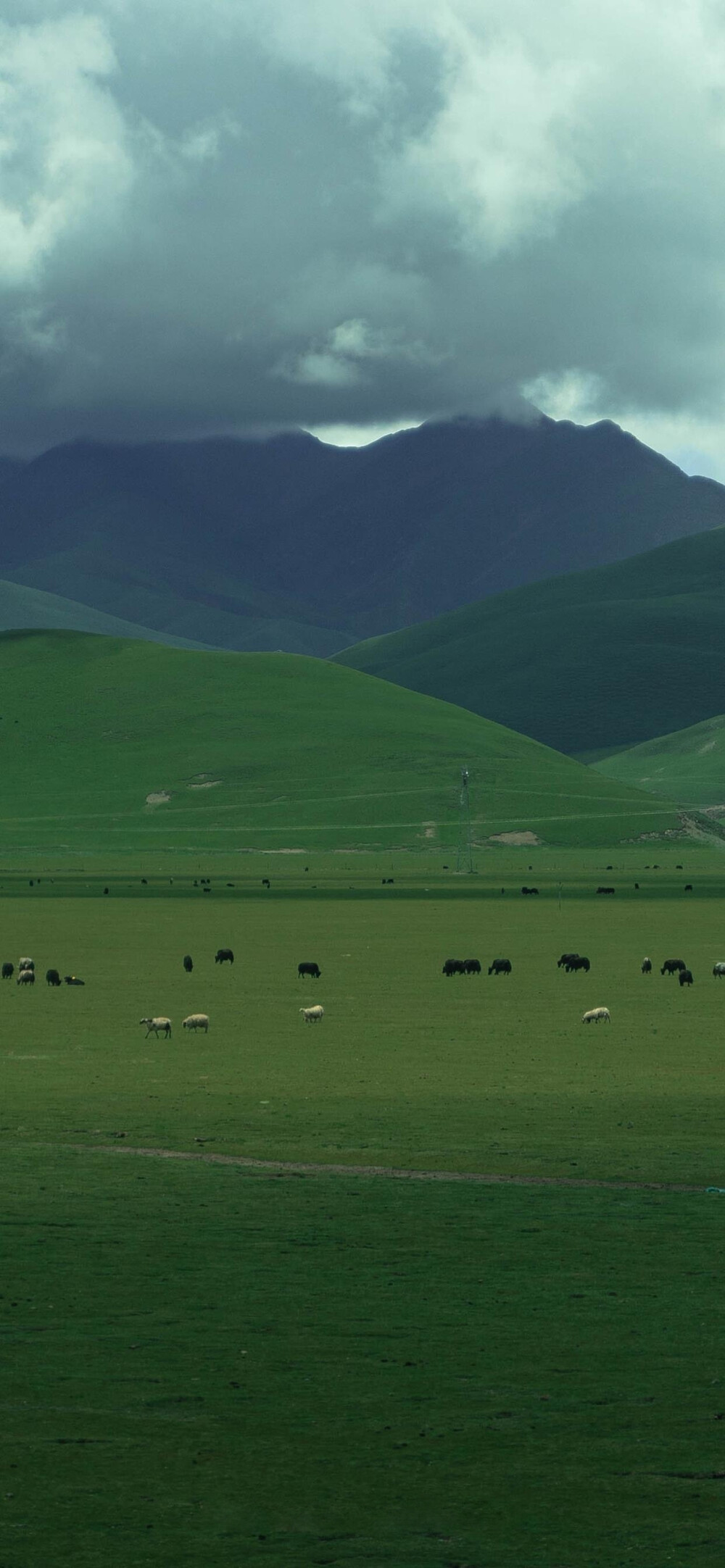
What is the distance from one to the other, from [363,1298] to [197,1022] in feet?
95.9

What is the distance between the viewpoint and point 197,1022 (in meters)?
48.4

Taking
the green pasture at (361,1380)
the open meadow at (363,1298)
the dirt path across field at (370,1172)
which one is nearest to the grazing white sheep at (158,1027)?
the open meadow at (363,1298)

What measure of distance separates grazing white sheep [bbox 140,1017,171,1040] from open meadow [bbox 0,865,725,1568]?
66 centimetres

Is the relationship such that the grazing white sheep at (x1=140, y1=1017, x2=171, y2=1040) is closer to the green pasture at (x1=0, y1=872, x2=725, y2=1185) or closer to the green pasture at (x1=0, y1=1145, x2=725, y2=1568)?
the green pasture at (x1=0, y1=872, x2=725, y2=1185)

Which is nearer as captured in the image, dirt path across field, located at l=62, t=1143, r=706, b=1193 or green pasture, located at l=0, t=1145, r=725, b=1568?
green pasture, located at l=0, t=1145, r=725, b=1568

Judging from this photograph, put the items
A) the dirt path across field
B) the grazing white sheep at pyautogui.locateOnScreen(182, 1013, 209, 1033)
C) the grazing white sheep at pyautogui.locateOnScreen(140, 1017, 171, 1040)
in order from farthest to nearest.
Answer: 1. the grazing white sheep at pyautogui.locateOnScreen(182, 1013, 209, 1033)
2. the grazing white sheep at pyautogui.locateOnScreen(140, 1017, 171, 1040)
3. the dirt path across field

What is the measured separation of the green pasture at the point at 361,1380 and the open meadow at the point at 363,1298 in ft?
0.13

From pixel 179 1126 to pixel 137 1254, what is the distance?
10289 mm

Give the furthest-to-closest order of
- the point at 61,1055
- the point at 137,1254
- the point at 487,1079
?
the point at 61,1055 → the point at 487,1079 → the point at 137,1254

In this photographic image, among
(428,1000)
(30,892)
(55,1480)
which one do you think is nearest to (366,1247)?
(55,1480)

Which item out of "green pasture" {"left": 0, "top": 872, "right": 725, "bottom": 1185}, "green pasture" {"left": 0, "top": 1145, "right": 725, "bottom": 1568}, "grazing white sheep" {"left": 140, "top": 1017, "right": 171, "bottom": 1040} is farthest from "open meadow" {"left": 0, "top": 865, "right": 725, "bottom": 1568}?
"grazing white sheep" {"left": 140, "top": 1017, "right": 171, "bottom": 1040}

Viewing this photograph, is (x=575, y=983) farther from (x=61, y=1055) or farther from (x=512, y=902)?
(x=512, y=902)

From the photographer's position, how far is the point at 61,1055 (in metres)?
42.6

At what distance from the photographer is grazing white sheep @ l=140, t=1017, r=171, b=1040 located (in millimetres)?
47250
